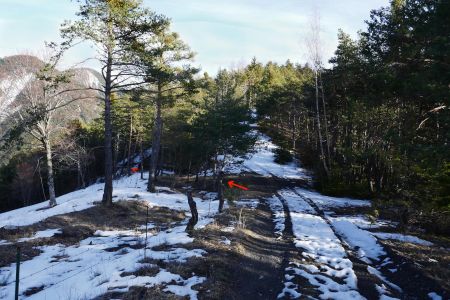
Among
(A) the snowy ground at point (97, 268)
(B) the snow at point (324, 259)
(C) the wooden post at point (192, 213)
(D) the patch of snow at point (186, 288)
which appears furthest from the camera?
(C) the wooden post at point (192, 213)

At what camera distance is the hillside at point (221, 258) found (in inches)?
330

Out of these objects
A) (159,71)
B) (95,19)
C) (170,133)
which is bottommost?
(170,133)

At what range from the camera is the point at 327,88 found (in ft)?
104

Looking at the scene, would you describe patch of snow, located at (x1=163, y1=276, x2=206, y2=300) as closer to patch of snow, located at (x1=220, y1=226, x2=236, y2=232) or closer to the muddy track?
the muddy track

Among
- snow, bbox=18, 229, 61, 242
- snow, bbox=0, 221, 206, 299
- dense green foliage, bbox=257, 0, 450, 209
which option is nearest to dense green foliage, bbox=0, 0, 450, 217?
dense green foliage, bbox=257, 0, 450, 209

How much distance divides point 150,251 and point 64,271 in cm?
232

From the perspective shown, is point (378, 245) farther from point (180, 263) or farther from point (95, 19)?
point (95, 19)

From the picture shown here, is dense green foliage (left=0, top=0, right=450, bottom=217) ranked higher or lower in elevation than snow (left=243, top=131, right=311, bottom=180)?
higher

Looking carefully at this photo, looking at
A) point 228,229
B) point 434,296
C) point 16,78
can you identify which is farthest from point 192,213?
point 16,78

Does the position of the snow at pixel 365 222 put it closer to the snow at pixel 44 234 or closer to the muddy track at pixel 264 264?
the muddy track at pixel 264 264

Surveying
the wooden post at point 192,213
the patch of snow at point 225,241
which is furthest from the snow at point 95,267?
the patch of snow at point 225,241

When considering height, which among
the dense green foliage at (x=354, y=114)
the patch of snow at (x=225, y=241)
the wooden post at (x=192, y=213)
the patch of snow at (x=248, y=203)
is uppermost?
the dense green foliage at (x=354, y=114)

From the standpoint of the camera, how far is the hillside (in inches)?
330

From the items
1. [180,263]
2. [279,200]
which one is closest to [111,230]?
[180,263]
